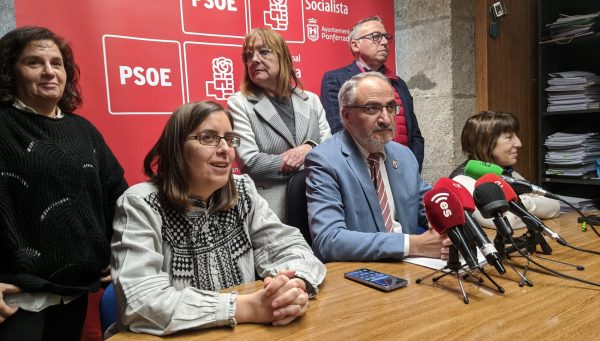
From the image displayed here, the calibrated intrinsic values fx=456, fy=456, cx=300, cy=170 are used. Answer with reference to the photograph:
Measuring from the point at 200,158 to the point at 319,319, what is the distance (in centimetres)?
63

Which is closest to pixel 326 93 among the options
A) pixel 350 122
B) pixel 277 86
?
pixel 277 86

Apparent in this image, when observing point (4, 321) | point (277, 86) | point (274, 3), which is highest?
point (274, 3)

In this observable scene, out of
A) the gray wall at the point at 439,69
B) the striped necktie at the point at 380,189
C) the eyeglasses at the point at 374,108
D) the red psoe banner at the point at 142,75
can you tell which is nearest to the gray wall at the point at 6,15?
the red psoe banner at the point at 142,75

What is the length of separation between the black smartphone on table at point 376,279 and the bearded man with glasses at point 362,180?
0.63ft

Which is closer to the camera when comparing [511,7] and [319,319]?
[319,319]

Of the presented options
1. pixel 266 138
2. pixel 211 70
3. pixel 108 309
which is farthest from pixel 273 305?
pixel 211 70

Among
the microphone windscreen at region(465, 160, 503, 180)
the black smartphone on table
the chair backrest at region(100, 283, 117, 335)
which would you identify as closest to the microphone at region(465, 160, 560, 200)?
the microphone windscreen at region(465, 160, 503, 180)

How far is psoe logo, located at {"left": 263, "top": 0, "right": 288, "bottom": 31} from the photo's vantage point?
293 cm

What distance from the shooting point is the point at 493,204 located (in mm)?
1271

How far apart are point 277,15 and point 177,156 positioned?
6.02 feet

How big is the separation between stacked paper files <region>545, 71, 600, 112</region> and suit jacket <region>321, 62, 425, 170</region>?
1.28 m

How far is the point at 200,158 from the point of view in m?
1.44

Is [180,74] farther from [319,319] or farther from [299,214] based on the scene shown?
[319,319]

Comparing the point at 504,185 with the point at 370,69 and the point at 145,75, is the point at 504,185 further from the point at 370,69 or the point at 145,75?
the point at 145,75
